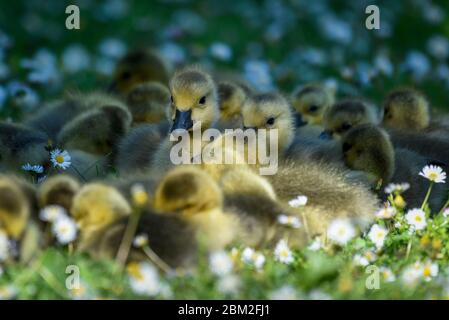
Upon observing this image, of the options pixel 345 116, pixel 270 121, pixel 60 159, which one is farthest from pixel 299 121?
pixel 60 159

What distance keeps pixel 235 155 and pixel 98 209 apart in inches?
33.6

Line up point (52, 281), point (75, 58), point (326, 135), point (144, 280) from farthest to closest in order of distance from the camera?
point (75, 58) → point (326, 135) → point (52, 281) → point (144, 280)

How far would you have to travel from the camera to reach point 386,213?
3682 mm

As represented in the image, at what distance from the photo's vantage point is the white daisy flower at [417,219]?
11.9 feet

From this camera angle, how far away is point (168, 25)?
27.1 feet

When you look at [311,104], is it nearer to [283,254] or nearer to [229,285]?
[283,254]

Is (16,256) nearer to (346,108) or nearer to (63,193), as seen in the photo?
(63,193)

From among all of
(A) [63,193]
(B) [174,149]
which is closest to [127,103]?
(B) [174,149]

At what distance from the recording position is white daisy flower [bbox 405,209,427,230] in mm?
3629

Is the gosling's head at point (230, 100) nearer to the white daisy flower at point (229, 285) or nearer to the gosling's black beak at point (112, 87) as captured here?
the gosling's black beak at point (112, 87)

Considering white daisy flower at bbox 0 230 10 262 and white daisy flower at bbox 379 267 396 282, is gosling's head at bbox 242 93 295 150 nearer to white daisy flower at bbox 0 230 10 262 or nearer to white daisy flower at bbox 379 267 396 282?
white daisy flower at bbox 379 267 396 282

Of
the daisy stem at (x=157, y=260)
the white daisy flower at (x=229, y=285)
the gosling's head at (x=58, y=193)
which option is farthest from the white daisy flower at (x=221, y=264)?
the gosling's head at (x=58, y=193)

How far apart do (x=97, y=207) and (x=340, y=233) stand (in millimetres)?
890

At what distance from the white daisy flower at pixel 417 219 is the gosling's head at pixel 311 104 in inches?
69.4
